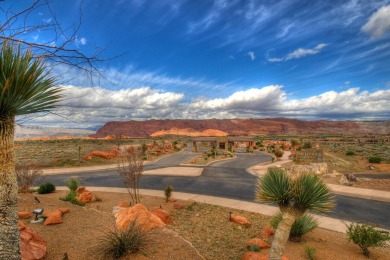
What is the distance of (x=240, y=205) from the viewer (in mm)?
13016

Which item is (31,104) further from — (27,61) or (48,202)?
(48,202)

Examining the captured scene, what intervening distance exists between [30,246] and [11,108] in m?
4.40

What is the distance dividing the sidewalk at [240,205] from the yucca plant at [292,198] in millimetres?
4934

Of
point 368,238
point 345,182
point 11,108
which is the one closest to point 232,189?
point 345,182

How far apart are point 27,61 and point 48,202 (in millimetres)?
9870

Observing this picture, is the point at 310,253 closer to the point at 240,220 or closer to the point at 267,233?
the point at 267,233

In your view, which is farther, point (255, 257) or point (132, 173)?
point (132, 173)

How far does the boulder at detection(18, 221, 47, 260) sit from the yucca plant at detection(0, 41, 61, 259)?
118 inches

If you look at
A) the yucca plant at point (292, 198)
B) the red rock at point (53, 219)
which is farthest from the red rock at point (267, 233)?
the red rock at point (53, 219)

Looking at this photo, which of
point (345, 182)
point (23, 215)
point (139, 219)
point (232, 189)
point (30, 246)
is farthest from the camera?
point (345, 182)

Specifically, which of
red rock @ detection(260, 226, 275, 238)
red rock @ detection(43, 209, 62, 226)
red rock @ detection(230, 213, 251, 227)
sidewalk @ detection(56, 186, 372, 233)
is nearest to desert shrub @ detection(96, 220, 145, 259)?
red rock @ detection(43, 209, 62, 226)

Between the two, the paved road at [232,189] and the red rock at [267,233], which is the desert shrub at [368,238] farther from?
the paved road at [232,189]

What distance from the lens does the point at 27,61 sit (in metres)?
3.00

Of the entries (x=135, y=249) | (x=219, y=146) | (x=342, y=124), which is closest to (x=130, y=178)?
(x=135, y=249)
